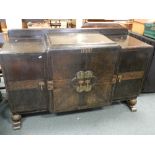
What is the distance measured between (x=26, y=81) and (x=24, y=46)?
32 cm

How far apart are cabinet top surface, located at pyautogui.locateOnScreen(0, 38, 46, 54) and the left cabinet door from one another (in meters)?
0.04

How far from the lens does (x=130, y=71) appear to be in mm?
1658

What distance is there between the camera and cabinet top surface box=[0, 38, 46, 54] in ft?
4.34

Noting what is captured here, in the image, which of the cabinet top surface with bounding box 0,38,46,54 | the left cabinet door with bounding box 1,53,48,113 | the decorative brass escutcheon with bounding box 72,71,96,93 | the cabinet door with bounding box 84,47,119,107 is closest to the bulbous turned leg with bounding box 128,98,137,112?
the cabinet door with bounding box 84,47,119,107

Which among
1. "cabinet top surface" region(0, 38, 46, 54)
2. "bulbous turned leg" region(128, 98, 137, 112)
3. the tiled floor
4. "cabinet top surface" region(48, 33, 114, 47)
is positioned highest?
"cabinet top surface" region(48, 33, 114, 47)

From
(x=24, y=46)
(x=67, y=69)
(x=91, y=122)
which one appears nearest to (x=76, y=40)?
(x=67, y=69)

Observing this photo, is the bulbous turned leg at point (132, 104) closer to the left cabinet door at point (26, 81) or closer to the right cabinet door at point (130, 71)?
the right cabinet door at point (130, 71)

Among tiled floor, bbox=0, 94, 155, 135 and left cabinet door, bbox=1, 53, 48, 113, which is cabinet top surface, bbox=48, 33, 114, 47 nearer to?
left cabinet door, bbox=1, 53, 48, 113

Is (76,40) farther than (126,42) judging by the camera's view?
No

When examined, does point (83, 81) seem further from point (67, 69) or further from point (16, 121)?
point (16, 121)

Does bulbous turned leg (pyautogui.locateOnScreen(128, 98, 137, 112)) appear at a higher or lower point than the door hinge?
lower

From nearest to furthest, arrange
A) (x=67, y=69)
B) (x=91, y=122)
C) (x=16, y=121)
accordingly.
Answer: (x=67, y=69)
(x=16, y=121)
(x=91, y=122)

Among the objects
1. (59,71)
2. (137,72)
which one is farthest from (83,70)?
(137,72)
